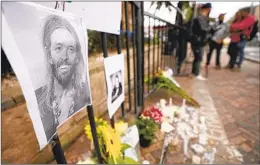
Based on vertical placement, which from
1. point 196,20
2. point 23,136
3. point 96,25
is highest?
point 196,20

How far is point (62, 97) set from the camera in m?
0.57

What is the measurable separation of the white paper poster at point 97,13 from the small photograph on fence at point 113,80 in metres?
0.15

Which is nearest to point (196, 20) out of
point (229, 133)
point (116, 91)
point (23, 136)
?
point (229, 133)

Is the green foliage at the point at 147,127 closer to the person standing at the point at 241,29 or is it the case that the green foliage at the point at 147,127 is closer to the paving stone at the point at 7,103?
the paving stone at the point at 7,103

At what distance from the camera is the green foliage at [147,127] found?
1.58 m

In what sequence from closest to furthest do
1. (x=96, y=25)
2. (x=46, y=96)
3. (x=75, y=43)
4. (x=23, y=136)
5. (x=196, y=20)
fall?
(x=46, y=96) → (x=75, y=43) → (x=96, y=25) → (x=23, y=136) → (x=196, y=20)

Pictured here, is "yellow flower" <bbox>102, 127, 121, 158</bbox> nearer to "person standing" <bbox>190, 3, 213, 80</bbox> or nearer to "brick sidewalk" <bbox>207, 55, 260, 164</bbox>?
"brick sidewalk" <bbox>207, 55, 260, 164</bbox>

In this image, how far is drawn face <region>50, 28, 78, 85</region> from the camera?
51 centimetres

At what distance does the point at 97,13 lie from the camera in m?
0.80

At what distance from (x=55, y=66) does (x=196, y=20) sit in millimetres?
3755

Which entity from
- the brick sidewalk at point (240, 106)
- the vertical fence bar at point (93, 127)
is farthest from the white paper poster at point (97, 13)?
the brick sidewalk at point (240, 106)

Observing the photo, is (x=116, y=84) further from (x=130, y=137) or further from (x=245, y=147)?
(x=245, y=147)

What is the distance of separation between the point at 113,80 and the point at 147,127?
0.75m

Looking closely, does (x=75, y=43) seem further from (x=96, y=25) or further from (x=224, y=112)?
(x=224, y=112)
